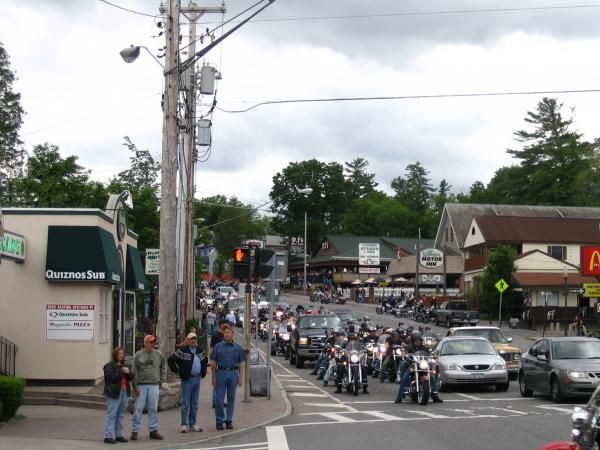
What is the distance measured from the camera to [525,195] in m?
114

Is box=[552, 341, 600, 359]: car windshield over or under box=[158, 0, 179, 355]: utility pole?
under

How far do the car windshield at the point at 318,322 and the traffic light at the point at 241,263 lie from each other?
13807 millimetres

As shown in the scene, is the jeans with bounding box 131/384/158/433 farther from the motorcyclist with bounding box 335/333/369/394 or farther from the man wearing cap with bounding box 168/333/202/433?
the motorcyclist with bounding box 335/333/369/394

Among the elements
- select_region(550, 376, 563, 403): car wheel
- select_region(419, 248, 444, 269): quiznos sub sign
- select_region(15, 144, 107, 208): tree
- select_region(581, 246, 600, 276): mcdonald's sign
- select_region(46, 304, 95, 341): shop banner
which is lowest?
select_region(550, 376, 563, 403): car wheel

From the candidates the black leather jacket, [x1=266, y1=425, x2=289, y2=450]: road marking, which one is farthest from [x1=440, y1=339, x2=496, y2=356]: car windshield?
the black leather jacket

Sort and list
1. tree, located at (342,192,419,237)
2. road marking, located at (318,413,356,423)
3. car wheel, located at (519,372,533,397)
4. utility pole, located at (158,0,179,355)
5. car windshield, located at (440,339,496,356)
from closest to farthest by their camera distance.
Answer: road marking, located at (318,413,356,423) < utility pole, located at (158,0,179,355) < car wheel, located at (519,372,533,397) < car windshield, located at (440,339,496,356) < tree, located at (342,192,419,237)

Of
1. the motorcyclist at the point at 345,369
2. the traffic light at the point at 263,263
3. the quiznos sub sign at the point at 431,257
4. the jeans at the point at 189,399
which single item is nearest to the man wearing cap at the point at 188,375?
the jeans at the point at 189,399

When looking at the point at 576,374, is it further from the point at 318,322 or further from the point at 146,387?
the point at 318,322

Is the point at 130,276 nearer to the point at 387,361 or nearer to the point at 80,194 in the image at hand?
the point at 387,361

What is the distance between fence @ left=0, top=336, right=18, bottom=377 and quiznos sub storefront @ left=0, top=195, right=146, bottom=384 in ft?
0.44

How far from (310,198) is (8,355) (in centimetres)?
10187

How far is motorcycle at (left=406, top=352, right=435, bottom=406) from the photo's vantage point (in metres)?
21.0

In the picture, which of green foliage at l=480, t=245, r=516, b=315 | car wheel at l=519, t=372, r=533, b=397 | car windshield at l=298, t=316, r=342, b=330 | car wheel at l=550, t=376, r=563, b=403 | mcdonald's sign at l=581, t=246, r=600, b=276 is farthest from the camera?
green foliage at l=480, t=245, r=516, b=315

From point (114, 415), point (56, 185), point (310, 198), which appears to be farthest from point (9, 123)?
point (310, 198)
